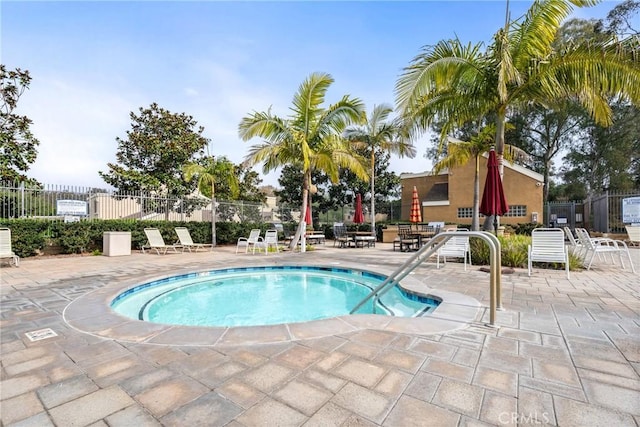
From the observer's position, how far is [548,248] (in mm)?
6363

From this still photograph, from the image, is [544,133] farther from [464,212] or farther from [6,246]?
[6,246]

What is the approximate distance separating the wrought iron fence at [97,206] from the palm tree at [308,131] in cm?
507

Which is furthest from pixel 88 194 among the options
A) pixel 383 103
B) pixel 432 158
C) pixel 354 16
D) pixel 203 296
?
pixel 432 158

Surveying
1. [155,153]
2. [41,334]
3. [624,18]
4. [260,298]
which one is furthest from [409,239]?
[624,18]

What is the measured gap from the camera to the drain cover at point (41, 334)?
10.3ft

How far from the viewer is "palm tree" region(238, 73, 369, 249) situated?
11555 mm

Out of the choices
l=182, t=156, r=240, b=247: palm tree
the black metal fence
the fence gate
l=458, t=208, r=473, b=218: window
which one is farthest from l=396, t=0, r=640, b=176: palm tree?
the fence gate

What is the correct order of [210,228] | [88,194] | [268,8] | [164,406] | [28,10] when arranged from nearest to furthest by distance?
[164,406]
[28,10]
[268,8]
[88,194]
[210,228]

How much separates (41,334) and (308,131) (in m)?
10.4

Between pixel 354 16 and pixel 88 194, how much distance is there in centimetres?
1142

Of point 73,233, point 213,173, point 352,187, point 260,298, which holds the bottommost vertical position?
point 260,298

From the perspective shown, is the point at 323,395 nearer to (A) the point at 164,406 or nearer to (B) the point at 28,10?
(A) the point at 164,406

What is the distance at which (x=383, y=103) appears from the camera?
15.5 metres

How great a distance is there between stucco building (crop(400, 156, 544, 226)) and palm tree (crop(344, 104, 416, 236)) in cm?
672
